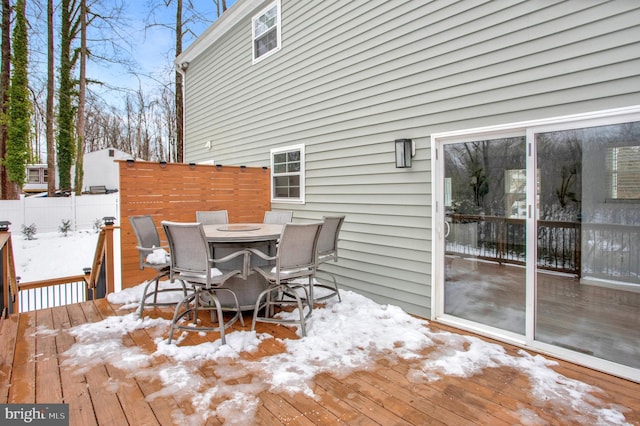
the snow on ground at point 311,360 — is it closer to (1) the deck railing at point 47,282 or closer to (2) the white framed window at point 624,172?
(1) the deck railing at point 47,282

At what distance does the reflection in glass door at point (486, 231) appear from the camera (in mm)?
3193

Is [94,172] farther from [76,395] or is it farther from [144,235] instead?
[76,395]

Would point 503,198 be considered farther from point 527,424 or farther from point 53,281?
point 53,281

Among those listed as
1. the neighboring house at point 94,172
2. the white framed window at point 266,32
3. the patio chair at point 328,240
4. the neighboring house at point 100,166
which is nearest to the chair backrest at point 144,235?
the patio chair at point 328,240

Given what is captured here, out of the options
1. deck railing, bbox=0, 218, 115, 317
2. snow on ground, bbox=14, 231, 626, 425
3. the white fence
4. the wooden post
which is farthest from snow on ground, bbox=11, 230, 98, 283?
snow on ground, bbox=14, 231, 626, 425

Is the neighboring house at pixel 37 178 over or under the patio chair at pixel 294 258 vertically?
over

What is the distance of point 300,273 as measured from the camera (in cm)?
345

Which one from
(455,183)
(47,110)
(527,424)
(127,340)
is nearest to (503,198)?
(455,183)

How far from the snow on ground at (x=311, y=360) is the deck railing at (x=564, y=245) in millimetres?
813

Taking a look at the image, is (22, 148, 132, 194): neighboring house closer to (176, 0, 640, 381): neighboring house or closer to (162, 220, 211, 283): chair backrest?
(176, 0, 640, 381): neighboring house

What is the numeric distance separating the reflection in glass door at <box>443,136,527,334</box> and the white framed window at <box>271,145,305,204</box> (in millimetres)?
2648

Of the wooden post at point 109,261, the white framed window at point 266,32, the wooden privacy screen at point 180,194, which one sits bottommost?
the wooden post at point 109,261

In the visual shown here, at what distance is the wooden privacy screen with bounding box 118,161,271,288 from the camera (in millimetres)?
4906

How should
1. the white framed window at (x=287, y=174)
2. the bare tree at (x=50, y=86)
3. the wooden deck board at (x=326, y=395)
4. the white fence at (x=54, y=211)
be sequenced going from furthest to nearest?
the bare tree at (x=50, y=86)
the white fence at (x=54, y=211)
the white framed window at (x=287, y=174)
the wooden deck board at (x=326, y=395)
